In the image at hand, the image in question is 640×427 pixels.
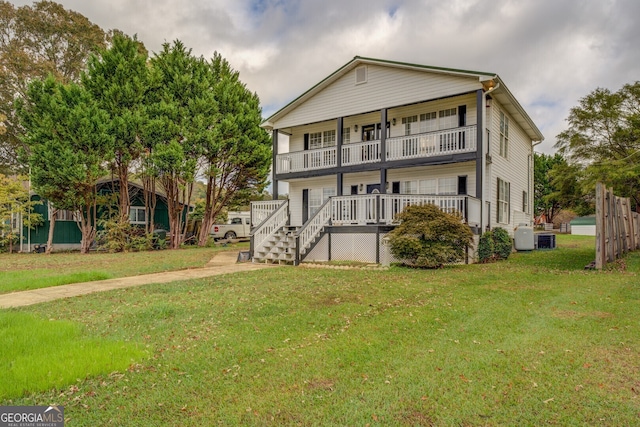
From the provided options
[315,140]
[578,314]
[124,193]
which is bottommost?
[578,314]

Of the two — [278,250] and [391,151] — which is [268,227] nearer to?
[278,250]

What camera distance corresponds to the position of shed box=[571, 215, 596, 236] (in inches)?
1335

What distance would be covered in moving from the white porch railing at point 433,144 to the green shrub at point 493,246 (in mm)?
3265

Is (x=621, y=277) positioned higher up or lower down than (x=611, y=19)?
lower down

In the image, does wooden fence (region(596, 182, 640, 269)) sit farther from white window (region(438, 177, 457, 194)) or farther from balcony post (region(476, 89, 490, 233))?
white window (region(438, 177, 457, 194))

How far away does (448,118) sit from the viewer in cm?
1555

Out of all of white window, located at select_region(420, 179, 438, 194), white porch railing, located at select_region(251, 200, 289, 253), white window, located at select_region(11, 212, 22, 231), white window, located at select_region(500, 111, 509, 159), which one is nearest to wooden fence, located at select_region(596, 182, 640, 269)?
white window, located at select_region(500, 111, 509, 159)

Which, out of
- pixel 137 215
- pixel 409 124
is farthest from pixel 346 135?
pixel 137 215

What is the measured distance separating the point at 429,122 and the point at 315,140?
5.87 meters

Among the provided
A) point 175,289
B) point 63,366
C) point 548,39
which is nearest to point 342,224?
point 175,289

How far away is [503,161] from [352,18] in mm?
8983

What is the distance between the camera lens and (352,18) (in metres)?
16.3

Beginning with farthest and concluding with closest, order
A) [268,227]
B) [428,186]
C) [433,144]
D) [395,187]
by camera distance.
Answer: [395,187] < [428,186] < [433,144] < [268,227]

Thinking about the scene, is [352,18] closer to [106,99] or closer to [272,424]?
[106,99]
